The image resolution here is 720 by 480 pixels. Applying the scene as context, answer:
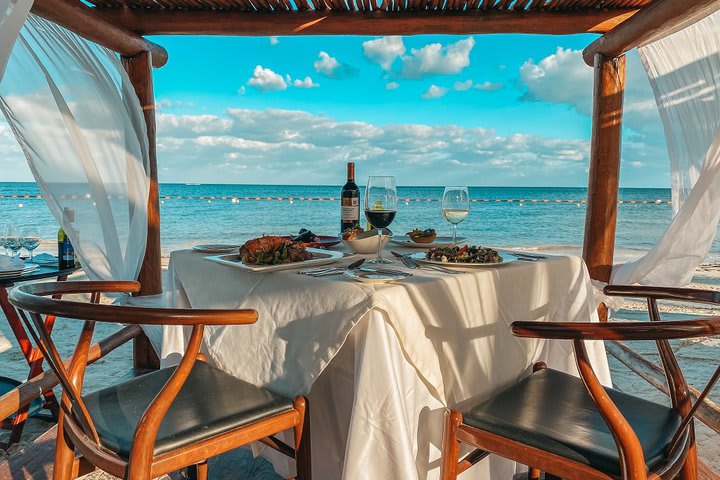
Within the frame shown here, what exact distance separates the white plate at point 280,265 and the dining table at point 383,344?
0.07 feet

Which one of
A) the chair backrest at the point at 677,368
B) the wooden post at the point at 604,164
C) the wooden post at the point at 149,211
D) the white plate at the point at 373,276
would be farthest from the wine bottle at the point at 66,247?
the wooden post at the point at 604,164

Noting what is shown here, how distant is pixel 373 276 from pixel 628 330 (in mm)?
531

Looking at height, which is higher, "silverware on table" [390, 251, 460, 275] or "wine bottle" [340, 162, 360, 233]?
"wine bottle" [340, 162, 360, 233]

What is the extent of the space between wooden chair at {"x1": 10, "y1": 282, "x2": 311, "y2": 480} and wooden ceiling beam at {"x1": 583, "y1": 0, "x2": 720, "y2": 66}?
8.40 ft

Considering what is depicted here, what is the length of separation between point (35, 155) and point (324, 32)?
5.78ft

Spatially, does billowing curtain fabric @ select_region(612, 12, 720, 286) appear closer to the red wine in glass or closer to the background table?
the red wine in glass

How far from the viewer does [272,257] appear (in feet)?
4.47

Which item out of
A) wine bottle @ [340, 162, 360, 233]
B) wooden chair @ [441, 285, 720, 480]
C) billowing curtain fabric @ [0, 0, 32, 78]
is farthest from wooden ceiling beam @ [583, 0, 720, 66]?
billowing curtain fabric @ [0, 0, 32, 78]

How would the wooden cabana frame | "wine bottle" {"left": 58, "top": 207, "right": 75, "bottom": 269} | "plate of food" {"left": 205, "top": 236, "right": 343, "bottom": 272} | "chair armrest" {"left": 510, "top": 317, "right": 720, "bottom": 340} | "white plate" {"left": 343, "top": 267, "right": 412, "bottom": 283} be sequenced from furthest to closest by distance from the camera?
the wooden cabana frame, "wine bottle" {"left": 58, "top": 207, "right": 75, "bottom": 269}, "plate of food" {"left": 205, "top": 236, "right": 343, "bottom": 272}, "white plate" {"left": 343, "top": 267, "right": 412, "bottom": 283}, "chair armrest" {"left": 510, "top": 317, "right": 720, "bottom": 340}

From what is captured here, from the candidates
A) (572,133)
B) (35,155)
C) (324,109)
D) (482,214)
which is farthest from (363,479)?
(572,133)

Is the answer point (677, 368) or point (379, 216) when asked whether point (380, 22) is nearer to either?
point (379, 216)

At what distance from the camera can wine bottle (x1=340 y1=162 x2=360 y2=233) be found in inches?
72.9

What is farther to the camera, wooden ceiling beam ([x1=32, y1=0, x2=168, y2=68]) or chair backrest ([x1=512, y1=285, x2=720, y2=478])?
wooden ceiling beam ([x1=32, y1=0, x2=168, y2=68])

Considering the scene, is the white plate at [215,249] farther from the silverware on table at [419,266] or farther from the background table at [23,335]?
the background table at [23,335]
